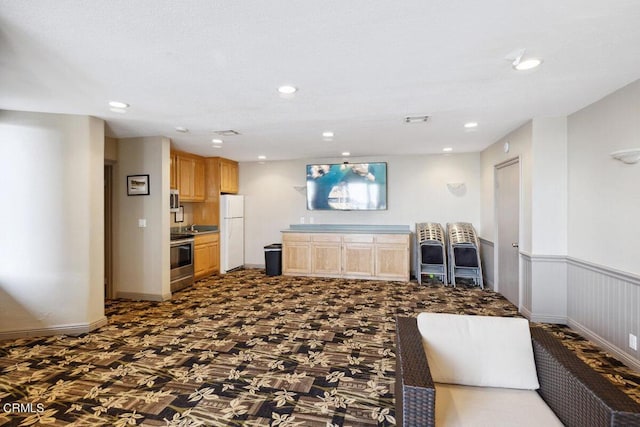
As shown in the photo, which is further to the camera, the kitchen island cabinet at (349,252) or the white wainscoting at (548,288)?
the kitchen island cabinet at (349,252)

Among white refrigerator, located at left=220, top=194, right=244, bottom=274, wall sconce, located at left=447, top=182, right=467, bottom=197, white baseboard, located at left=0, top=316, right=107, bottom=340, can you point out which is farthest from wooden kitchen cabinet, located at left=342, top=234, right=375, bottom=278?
white baseboard, located at left=0, top=316, right=107, bottom=340

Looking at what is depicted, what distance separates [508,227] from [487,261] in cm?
123

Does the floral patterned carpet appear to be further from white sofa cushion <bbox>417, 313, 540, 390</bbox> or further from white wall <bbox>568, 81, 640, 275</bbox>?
white wall <bbox>568, 81, 640, 275</bbox>

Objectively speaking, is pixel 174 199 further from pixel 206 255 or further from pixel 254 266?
pixel 254 266

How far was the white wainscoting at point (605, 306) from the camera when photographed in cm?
274

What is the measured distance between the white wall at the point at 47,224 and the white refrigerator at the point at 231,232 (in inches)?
117

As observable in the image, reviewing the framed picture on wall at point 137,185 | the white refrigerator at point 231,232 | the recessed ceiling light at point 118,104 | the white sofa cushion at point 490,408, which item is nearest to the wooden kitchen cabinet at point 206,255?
the white refrigerator at point 231,232

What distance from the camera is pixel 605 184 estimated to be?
310cm

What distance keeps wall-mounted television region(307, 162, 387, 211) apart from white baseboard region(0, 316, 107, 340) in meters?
4.37

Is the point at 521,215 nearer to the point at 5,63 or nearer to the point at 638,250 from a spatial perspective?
the point at 638,250

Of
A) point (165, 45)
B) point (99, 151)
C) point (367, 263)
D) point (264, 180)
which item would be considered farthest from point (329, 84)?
point (264, 180)

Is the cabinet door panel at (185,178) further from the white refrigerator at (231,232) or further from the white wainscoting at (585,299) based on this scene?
the white wainscoting at (585,299)

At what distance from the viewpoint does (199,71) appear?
2.49 m

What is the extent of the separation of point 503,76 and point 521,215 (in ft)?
7.32
